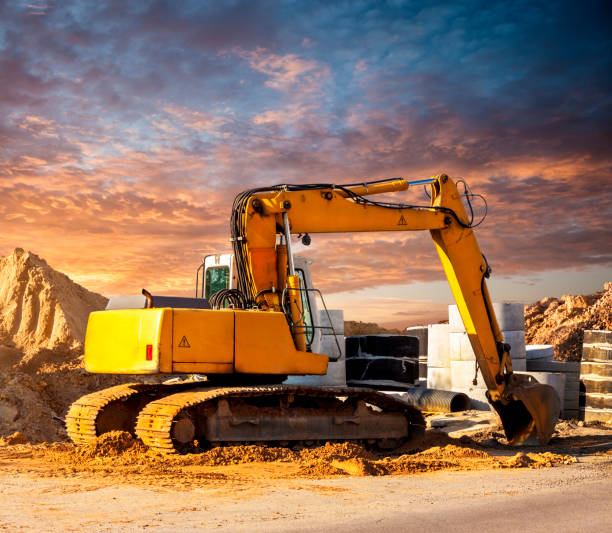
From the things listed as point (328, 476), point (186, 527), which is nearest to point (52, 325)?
point (328, 476)

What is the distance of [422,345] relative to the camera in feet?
61.4

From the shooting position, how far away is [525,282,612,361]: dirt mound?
85.9 ft

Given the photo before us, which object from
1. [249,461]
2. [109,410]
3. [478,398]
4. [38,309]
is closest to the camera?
[249,461]

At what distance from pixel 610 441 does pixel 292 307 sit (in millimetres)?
6040

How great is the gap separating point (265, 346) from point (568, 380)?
856 cm

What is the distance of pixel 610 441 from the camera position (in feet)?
41.0

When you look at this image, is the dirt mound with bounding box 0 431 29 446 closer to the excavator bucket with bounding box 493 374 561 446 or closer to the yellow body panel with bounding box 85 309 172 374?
the yellow body panel with bounding box 85 309 172 374

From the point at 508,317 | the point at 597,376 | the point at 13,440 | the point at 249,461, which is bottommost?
the point at 13,440

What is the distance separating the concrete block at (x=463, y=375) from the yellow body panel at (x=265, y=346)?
647cm

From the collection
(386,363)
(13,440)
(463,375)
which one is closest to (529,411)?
(463,375)

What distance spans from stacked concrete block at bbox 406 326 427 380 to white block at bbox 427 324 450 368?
1520 millimetres

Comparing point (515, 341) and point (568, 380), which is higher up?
point (515, 341)

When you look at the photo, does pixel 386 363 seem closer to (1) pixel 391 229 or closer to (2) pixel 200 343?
(1) pixel 391 229

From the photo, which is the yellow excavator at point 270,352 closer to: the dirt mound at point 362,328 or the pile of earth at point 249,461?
the pile of earth at point 249,461
